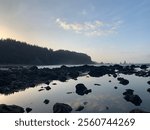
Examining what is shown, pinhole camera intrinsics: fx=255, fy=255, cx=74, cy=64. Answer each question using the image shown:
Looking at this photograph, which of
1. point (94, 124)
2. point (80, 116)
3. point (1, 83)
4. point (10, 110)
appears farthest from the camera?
point (1, 83)

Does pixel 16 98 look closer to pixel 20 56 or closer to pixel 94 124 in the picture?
pixel 94 124

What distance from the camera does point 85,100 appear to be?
61.2 feet

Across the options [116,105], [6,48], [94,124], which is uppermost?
[6,48]

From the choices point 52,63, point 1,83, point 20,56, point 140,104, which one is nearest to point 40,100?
point 140,104

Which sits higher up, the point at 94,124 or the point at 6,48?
the point at 6,48

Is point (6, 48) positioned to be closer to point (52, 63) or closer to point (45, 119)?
point (52, 63)

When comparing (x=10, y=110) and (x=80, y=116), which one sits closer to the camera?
(x=80, y=116)

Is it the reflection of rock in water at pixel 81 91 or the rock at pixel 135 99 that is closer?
the rock at pixel 135 99

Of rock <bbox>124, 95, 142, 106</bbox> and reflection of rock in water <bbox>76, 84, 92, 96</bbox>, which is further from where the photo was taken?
reflection of rock in water <bbox>76, 84, 92, 96</bbox>

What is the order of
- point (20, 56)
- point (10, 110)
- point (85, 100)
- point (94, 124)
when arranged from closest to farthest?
point (94, 124)
point (10, 110)
point (85, 100)
point (20, 56)

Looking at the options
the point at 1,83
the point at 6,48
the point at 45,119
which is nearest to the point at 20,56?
the point at 6,48

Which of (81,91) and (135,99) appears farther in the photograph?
(81,91)

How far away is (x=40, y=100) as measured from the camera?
18.8 metres

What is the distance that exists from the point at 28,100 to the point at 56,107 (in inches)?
199
